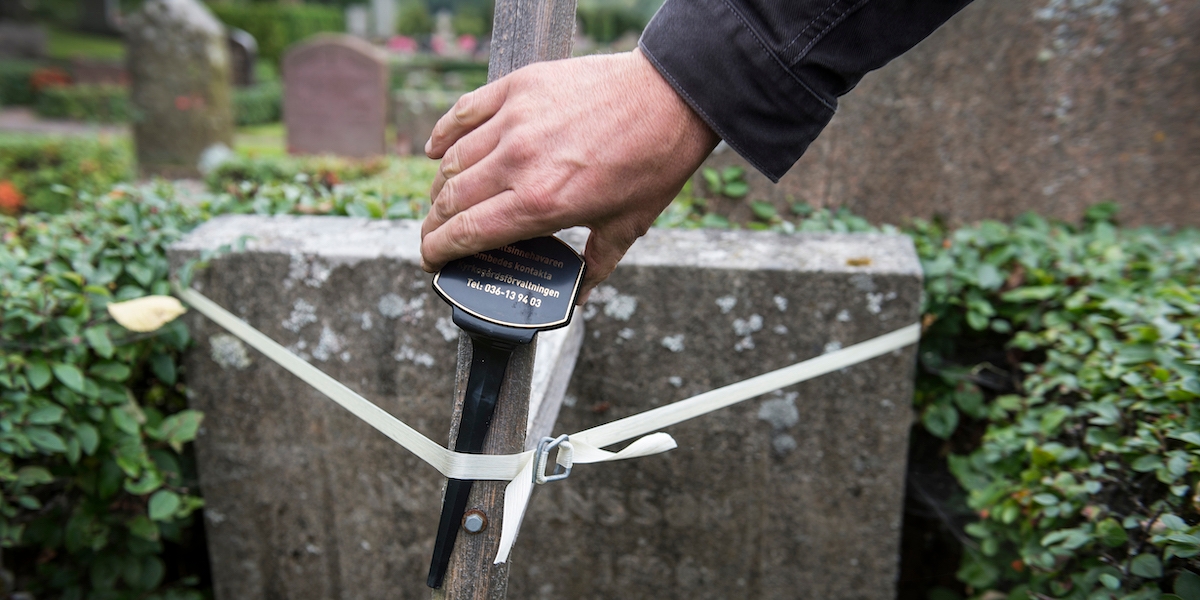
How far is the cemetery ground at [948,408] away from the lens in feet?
4.38

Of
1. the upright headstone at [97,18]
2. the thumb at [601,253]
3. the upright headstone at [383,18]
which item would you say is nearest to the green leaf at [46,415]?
the thumb at [601,253]

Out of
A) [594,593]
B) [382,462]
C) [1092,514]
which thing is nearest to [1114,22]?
[1092,514]

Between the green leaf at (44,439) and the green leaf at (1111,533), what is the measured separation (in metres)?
2.03

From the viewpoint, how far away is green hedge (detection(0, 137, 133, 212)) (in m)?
6.60

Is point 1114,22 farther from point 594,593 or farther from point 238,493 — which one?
point 238,493

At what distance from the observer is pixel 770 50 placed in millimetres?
827

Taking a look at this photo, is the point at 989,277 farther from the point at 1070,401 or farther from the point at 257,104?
the point at 257,104

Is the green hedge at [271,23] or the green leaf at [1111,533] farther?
the green hedge at [271,23]

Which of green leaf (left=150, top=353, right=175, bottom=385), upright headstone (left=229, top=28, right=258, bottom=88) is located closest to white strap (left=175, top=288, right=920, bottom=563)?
green leaf (left=150, top=353, right=175, bottom=385)

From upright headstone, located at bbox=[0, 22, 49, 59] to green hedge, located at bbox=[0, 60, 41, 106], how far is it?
3502 mm

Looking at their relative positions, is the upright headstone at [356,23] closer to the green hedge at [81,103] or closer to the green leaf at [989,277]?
the green hedge at [81,103]

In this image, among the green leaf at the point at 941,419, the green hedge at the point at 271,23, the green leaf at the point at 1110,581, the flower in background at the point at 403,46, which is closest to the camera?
the green leaf at the point at 1110,581

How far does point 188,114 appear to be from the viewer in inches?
327

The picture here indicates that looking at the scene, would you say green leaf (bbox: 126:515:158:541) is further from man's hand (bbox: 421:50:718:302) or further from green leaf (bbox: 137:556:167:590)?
man's hand (bbox: 421:50:718:302)
